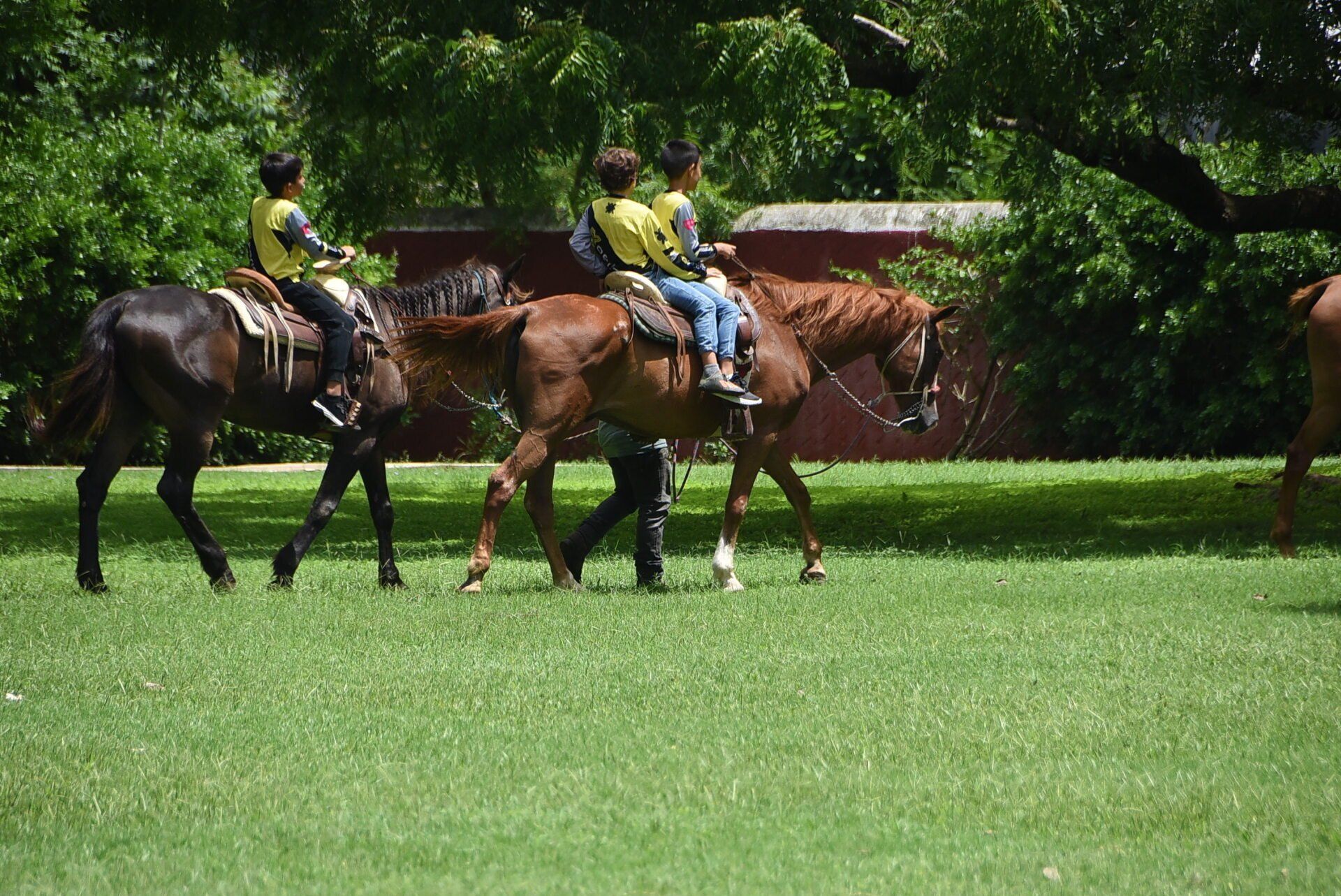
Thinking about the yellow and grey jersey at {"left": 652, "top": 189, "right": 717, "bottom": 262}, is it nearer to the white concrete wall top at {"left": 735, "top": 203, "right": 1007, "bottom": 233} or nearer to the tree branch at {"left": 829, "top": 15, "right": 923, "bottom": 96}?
the tree branch at {"left": 829, "top": 15, "right": 923, "bottom": 96}

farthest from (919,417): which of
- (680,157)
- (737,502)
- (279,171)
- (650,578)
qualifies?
(279,171)

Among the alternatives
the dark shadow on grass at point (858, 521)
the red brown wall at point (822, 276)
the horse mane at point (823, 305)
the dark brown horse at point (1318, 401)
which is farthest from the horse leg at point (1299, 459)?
the red brown wall at point (822, 276)

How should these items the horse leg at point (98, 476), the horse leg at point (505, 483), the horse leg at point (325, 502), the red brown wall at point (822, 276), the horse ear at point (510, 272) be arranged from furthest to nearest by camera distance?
the red brown wall at point (822, 276) → the horse ear at point (510, 272) → the horse leg at point (325, 502) → the horse leg at point (98, 476) → the horse leg at point (505, 483)

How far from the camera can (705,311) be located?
9047mm

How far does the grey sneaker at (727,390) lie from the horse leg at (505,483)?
3.19ft

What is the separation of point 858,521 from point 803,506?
3.95m

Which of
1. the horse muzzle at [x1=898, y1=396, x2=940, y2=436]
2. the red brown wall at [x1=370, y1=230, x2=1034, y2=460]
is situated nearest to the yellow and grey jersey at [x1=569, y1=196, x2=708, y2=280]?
the horse muzzle at [x1=898, y1=396, x2=940, y2=436]

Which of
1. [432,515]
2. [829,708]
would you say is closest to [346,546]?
[432,515]

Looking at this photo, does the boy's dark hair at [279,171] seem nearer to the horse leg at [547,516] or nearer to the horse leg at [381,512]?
the horse leg at [381,512]

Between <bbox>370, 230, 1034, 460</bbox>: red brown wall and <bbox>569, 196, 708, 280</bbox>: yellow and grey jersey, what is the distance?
1057cm

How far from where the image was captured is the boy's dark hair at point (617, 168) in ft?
29.5

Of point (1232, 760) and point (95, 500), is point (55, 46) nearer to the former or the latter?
point (95, 500)

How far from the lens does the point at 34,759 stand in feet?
16.8

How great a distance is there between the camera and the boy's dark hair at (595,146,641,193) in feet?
29.5
